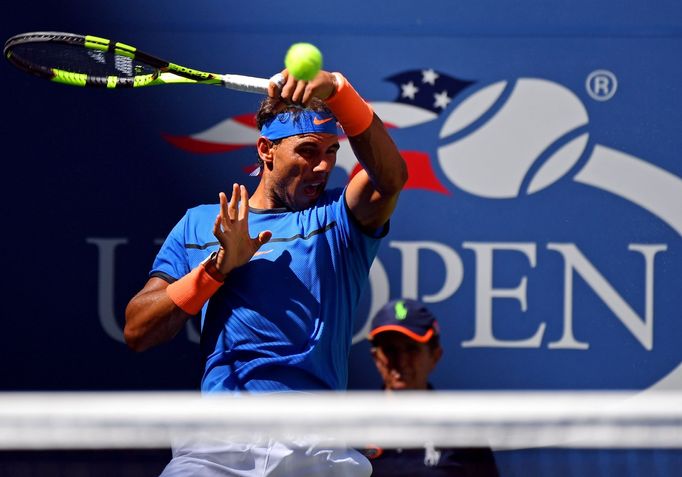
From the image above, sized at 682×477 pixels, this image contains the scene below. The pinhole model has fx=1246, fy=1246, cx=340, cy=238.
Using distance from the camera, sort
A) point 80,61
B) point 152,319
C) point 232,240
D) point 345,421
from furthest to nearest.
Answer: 1. point 80,61
2. point 152,319
3. point 232,240
4. point 345,421

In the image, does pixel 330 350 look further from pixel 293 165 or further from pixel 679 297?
pixel 679 297

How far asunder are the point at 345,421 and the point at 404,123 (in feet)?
5.69

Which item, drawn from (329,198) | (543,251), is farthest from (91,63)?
(543,251)

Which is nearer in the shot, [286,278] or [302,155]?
[286,278]

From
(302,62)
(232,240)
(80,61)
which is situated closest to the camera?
(302,62)

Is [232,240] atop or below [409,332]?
atop

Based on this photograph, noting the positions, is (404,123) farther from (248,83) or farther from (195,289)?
(195,289)

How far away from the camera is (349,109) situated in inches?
103

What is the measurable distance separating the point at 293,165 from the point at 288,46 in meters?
1.07

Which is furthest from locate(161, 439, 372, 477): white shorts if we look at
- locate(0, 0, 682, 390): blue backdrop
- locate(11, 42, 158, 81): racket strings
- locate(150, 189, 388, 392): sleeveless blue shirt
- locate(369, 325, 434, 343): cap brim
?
locate(0, 0, 682, 390): blue backdrop

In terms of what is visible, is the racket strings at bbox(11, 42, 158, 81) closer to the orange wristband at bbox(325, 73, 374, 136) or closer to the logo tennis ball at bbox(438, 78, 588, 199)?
the orange wristband at bbox(325, 73, 374, 136)

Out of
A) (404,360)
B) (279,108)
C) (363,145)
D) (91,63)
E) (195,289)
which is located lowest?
(404,360)

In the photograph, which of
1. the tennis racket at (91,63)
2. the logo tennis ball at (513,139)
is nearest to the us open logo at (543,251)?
the logo tennis ball at (513,139)

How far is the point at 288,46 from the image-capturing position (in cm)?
389
